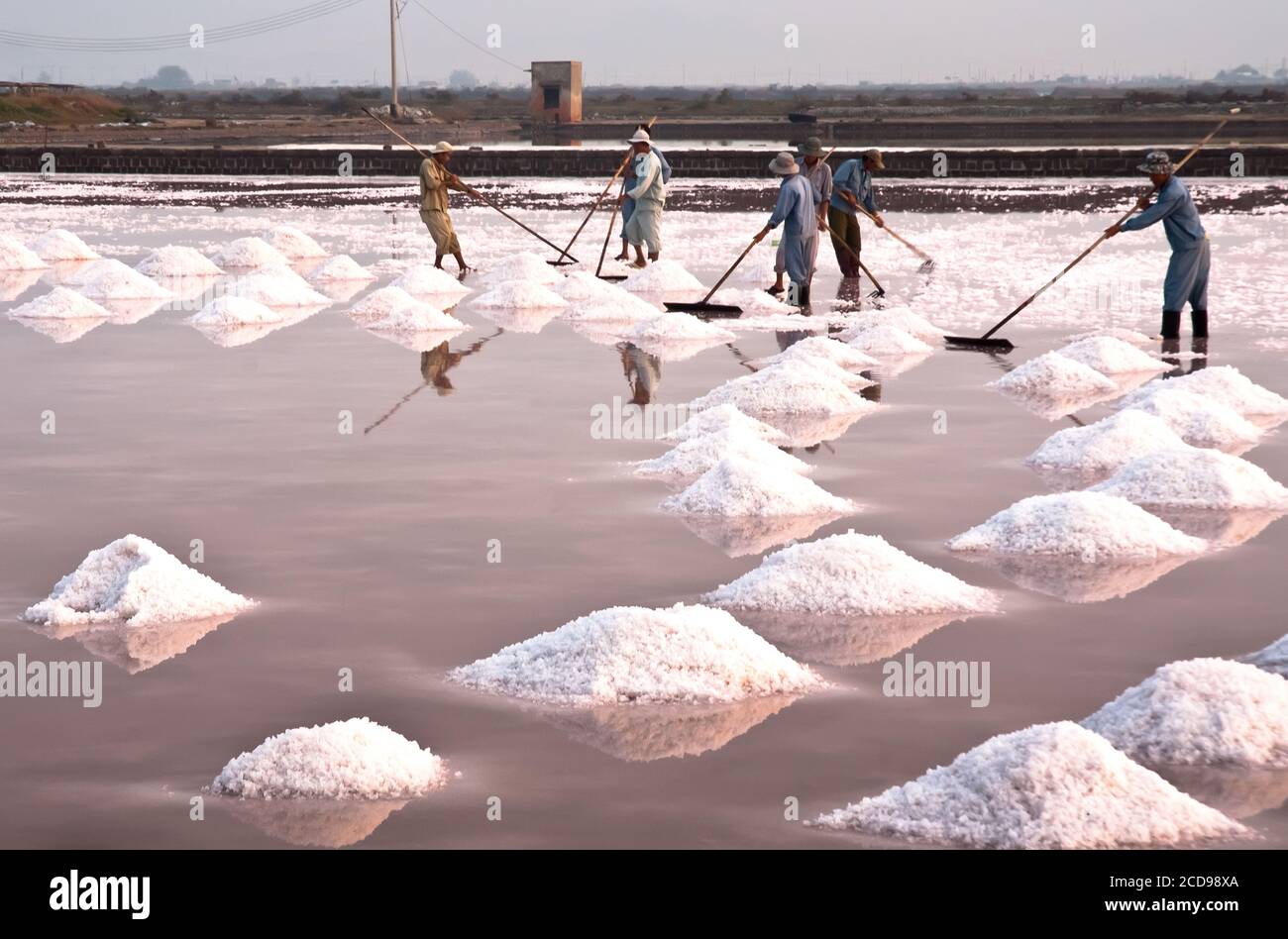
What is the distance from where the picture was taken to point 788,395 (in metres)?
8.36

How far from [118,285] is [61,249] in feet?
10.1

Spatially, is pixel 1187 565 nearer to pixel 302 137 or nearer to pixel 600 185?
pixel 600 185

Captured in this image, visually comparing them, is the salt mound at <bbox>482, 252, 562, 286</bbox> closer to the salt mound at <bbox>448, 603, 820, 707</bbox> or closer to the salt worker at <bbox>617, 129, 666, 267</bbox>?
the salt worker at <bbox>617, 129, 666, 267</bbox>

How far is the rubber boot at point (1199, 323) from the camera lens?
10.9 meters

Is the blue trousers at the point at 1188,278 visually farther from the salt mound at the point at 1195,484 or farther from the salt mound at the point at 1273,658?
the salt mound at the point at 1273,658

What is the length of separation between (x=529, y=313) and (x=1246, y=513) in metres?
6.82

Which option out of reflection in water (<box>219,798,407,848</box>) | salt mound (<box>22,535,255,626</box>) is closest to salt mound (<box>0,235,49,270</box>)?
salt mound (<box>22,535,255,626</box>)

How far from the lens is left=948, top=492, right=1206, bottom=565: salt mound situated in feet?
18.5

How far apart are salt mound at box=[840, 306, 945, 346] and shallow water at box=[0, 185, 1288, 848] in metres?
0.87

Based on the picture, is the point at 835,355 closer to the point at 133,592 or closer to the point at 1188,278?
the point at 1188,278

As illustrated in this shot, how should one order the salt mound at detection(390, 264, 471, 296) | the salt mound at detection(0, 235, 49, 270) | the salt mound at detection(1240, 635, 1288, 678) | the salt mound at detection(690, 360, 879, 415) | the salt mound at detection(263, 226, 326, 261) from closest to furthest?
the salt mound at detection(1240, 635, 1288, 678) < the salt mound at detection(690, 360, 879, 415) < the salt mound at detection(390, 264, 471, 296) < the salt mound at detection(0, 235, 49, 270) < the salt mound at detection(263, 226, 326, 261)

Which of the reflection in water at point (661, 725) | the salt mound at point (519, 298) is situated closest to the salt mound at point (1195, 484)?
the reflection in water at point (661, 725)
